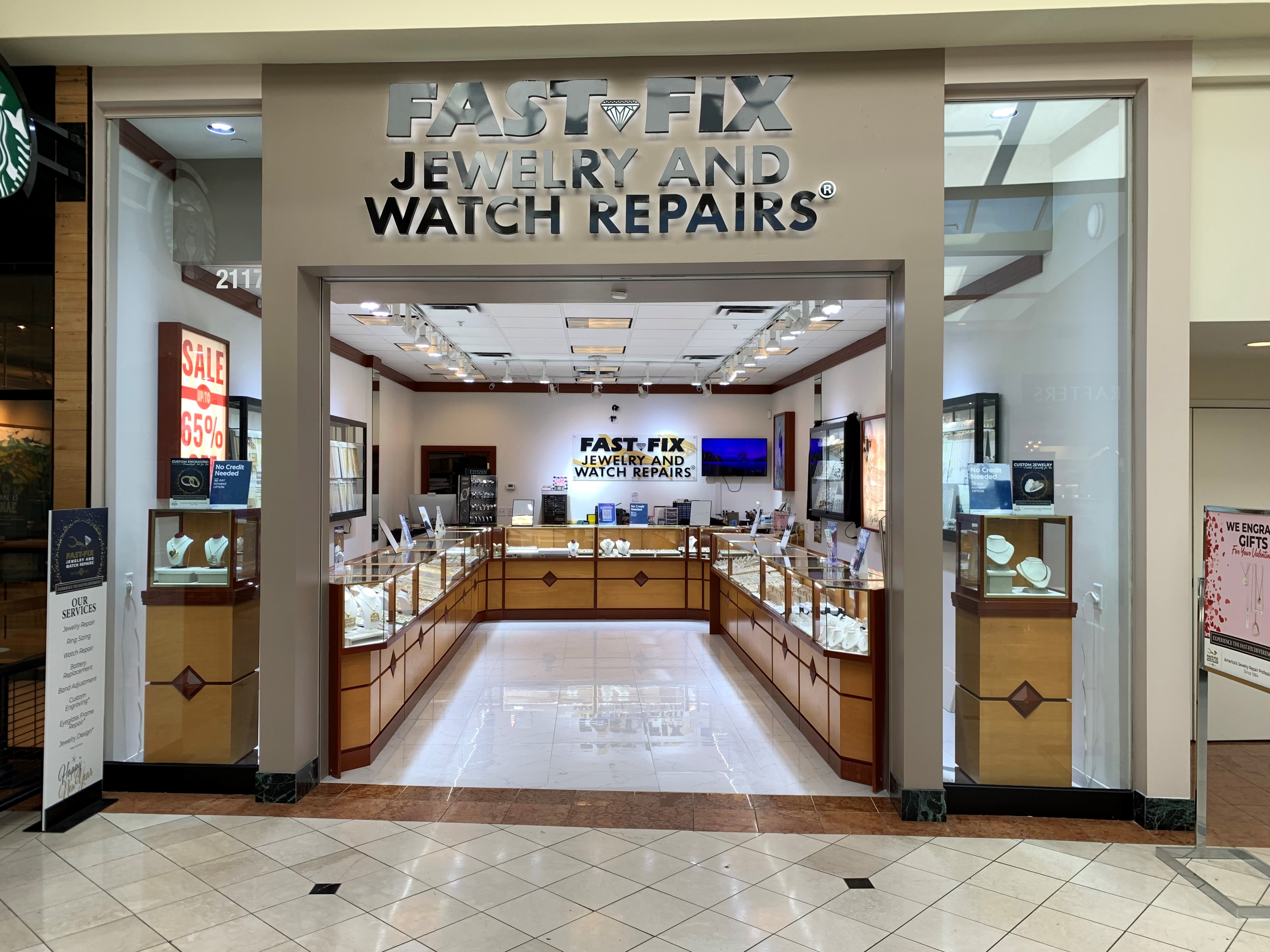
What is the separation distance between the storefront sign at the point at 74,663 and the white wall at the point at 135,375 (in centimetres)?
17

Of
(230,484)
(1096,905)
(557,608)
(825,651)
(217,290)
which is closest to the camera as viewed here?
(1096,905)

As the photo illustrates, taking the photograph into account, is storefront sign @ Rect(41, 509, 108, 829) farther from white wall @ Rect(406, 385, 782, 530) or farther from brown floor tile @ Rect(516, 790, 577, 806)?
white wall @ Rect(406, 385, 782, 530)

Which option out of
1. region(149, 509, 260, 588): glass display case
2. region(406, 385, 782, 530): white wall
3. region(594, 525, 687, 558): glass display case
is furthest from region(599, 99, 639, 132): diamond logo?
region(406, 385, 782, 530): white wall

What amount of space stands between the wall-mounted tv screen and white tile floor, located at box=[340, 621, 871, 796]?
199 inches

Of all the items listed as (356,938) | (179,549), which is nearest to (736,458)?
(179,549)

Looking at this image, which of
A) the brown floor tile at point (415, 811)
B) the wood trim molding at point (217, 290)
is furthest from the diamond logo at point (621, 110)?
the brown floor tile at point (415, 811)

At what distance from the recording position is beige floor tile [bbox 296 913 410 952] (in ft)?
8.46

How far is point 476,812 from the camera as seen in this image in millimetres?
3648

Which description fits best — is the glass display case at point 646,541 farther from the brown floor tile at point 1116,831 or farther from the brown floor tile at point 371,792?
the brown floor tile at point 1116,831

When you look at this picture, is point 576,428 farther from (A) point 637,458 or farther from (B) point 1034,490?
(B) point 1034,490

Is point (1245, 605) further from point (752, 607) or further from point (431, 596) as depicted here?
point (431, 596)

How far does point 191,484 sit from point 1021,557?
417 centimetres

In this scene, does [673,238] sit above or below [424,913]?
above

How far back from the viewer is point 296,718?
3.75 metres
